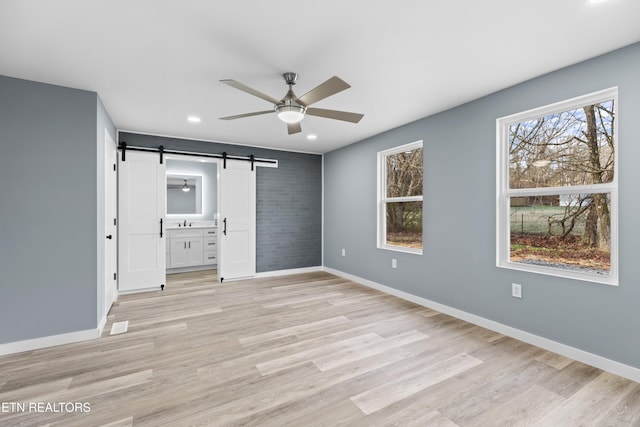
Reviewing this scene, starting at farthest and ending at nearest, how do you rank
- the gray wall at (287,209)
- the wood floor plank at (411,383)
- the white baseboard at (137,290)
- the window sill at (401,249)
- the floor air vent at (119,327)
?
the gray wall at (287,209) < the white baseboard at (137,290) < the window sill at (401,249) < the floor air vent at (119,327) < the wood floor plank at (411,383)

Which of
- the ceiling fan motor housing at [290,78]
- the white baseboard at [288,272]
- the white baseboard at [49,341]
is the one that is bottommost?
the white baseboard at [49,341]

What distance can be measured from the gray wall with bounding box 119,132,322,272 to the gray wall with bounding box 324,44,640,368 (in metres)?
1.21

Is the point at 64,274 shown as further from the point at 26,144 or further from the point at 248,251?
the point at 248,251

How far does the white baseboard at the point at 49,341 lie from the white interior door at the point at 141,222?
1716mm

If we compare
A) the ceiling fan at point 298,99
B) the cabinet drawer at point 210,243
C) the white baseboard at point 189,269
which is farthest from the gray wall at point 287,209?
the ceiling fan at point 298,99

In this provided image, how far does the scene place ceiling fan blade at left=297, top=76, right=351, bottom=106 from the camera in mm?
2072

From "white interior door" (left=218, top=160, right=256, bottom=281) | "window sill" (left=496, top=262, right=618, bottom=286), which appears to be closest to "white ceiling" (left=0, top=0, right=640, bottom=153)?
"window sill" (left=496, top=262, right=618, bottom=286)

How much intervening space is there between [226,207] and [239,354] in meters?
3.18

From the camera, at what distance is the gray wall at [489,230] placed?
7.40 ft

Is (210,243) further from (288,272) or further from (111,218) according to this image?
(111,218)

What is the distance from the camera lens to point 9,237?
2689 millimetres

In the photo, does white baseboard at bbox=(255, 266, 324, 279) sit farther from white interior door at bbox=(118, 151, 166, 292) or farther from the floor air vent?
the floor air vent

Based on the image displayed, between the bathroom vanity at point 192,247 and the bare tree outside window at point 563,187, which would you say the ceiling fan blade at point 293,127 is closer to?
the bare tree outside window at point 563,187

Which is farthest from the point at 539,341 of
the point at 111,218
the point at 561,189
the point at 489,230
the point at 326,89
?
the point at 111,218
